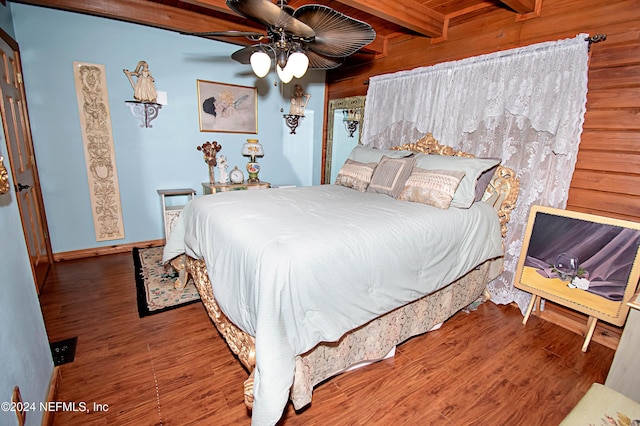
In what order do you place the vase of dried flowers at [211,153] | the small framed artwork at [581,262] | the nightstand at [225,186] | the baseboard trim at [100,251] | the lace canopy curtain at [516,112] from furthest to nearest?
1. the vase of dried flowers at [211,153]
2. the nightstand at [225,186]
3. the baseboard trim at [100,251]
4. the lace canopy curtain at [516,112]
5. the small framed artwork at [581,262]

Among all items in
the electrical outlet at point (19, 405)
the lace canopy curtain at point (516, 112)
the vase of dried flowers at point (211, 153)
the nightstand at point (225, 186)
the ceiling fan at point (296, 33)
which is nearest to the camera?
the electrical outlet at point (19, 405)

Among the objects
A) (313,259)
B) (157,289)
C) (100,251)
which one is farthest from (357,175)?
(100,251)

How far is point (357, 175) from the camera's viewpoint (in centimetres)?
298

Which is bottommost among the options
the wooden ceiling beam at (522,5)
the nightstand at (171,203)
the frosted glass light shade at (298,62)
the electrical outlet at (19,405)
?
the electrical outlet at (19,405)

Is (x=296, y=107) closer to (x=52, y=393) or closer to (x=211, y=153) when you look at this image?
(x=211, y=153)

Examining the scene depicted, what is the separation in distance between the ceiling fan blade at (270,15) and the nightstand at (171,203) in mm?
2398

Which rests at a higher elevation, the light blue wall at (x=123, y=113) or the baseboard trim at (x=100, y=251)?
the light blue wall at (x=123, y=113)

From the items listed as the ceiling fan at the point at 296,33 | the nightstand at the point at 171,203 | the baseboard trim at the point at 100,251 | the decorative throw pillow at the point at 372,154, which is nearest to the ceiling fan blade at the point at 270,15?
the ceiling fan at the point at 296,33

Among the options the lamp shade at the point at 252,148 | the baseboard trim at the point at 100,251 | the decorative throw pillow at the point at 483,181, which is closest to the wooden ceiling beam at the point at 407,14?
the decorative throw pillow at the point at 483,181

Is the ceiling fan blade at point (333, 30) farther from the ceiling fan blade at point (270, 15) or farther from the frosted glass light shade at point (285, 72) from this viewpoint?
the frosted glass light shade at point (285, 72)

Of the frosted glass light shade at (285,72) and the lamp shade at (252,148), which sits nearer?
the frosted glass light shade at (285,72)

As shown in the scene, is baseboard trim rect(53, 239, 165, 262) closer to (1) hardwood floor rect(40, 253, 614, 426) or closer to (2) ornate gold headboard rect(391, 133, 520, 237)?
(1) hardwood floor rect(40, 253, 614, 426)

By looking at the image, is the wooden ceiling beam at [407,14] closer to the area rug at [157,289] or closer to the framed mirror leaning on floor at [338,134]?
the framed mirror leaning on floor at [338,134]

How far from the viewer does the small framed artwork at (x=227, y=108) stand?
371 centimetres
